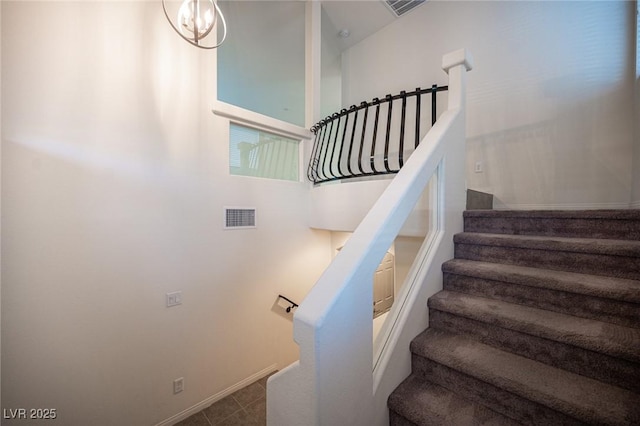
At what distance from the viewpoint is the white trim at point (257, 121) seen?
247 centimetres

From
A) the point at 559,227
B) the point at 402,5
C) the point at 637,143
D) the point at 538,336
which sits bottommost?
the point at 538,336

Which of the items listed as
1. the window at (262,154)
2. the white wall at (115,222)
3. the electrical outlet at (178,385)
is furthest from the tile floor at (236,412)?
the window at (262,154)

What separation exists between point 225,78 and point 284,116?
1.35 metres

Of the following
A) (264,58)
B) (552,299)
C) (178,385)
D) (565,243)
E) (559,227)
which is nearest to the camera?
(552,299)

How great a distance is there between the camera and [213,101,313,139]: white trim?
8.10 feet

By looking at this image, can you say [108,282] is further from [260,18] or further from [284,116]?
[260,18]

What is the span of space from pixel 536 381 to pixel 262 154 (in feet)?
9.21

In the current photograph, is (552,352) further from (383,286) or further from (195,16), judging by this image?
(195,16)

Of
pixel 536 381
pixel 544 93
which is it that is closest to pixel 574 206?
pixel 544 93

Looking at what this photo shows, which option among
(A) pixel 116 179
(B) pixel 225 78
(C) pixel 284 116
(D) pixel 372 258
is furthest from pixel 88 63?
(C) pixel 284 116

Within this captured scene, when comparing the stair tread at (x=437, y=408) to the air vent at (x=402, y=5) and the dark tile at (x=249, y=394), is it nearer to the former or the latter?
the dark tile at (x=249, y=394)

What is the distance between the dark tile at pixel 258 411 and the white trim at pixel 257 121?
2918 millimetres

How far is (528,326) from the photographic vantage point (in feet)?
3.48

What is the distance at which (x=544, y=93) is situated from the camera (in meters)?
2.72
